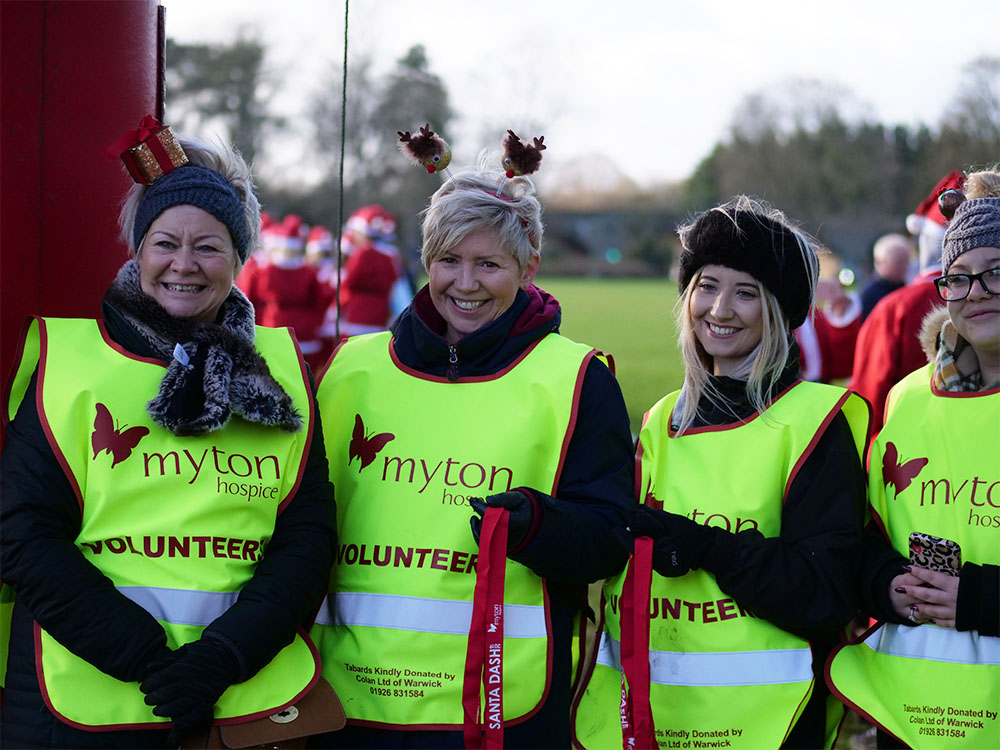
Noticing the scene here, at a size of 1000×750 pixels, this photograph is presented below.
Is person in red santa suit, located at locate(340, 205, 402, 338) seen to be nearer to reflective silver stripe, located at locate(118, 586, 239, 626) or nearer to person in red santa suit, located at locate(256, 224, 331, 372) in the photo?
person in red santa suit, located at locate(256, 224, 331, 372)

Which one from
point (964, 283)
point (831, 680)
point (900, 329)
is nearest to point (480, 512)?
point (831, 680)

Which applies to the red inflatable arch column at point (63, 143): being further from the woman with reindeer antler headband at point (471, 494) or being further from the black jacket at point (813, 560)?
the black jacket at point (813, 560)

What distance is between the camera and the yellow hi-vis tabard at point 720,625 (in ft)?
9.33

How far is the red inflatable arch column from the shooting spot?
3293 millimetres

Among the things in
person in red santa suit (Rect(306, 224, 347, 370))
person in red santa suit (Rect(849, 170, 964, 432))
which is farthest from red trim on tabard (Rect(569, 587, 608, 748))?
person in red santa suit (Rect(306, 224, 347, 370))

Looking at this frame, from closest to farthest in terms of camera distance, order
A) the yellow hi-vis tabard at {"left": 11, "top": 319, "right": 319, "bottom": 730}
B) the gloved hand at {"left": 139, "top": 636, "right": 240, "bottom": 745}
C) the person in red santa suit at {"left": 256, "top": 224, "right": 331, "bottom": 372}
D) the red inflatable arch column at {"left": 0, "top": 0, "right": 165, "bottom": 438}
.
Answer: the gloved hand at {"left": 139, "top": 636, "right": 240, "bottom": 745}, the yellow hi-vis tabard at {"left": 11, "top": 319, "right": 319, "bottom": 730}, the red inflatable arch column at {"left": 0, "top": 0, "right": 165, "bottom": 438}, the person in red santa suit at {"left": 256, "top": 224, "right": 331, "bottom": 372}

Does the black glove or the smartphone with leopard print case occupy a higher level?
the black glove

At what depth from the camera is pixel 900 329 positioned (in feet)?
15.8

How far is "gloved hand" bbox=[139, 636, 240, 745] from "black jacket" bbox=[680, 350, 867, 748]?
1.24 meters

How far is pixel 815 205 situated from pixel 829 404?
235 feet

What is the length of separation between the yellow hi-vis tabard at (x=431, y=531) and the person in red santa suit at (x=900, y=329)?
2371 mm

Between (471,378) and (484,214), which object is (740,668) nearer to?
(471,378)

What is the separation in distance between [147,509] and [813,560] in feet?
5.56

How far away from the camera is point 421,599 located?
2816 mm
